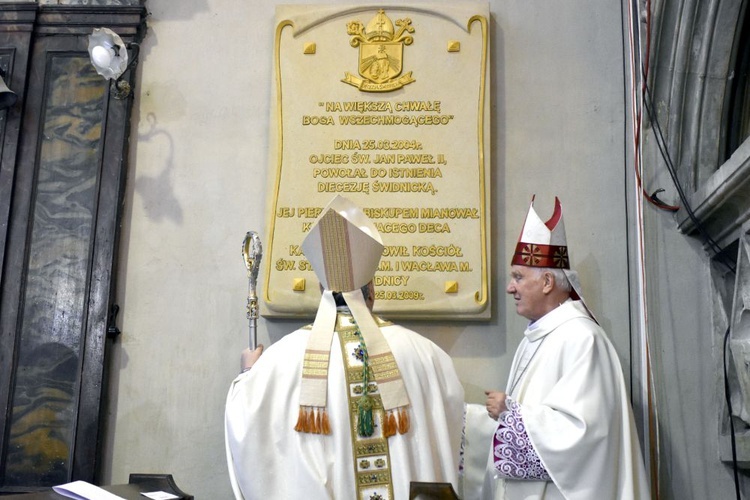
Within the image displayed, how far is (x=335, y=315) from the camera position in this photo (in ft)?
13.2

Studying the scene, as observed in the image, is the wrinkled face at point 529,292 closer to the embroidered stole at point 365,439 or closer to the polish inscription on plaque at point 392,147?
the polish inscription on plaque at point 392,147

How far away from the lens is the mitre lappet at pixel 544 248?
452 centimetres

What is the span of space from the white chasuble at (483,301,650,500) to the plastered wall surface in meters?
0.73

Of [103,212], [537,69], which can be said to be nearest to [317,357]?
[103,212]

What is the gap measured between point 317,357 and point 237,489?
0.65 metres

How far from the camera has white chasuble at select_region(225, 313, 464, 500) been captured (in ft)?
12.3

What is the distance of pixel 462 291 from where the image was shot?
196 inches

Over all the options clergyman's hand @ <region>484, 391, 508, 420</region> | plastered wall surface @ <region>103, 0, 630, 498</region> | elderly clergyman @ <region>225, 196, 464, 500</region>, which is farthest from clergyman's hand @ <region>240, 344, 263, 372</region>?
clergyman's hand @ <region>484, 391, 508, 420</region>

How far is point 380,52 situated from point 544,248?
5.36ft

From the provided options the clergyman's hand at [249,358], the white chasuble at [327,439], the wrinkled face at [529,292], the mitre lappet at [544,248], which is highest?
the mitre lappet at [544,248]

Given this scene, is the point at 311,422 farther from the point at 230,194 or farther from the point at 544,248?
the point at 230,194

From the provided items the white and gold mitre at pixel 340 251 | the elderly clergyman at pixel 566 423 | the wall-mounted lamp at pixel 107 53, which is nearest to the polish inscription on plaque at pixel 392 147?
the elderly clergyman at pixel 566 423

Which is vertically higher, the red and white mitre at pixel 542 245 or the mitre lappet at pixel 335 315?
the red and white mitre at pixel 542 245

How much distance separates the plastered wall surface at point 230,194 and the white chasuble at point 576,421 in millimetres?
726
